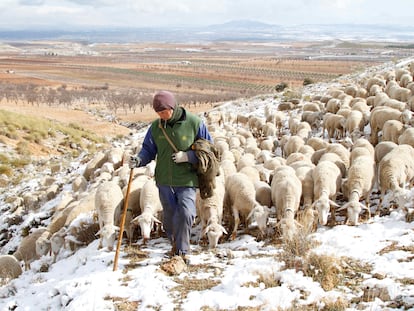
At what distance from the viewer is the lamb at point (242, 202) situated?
7.09m

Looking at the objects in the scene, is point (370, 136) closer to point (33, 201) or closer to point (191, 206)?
point (191, 206)

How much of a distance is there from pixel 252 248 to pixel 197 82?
7567 cm

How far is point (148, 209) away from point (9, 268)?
2.91m

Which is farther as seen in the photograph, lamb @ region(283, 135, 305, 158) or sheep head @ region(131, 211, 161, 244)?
lamb @ region(283, 135, 305, 158)

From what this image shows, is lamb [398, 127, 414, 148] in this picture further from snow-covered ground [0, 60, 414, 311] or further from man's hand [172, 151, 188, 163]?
man's hand [172, 151, 188, 163]

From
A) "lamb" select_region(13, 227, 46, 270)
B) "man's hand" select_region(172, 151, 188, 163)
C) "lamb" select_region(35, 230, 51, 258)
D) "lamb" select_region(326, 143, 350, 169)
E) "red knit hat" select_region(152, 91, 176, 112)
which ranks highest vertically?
"red knit hat" select_region(152, 91, 176, 112)

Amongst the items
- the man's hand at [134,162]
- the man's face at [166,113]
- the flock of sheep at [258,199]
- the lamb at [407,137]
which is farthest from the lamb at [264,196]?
the lamb at [407,137]

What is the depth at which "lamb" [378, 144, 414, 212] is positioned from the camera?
7609 millimetres

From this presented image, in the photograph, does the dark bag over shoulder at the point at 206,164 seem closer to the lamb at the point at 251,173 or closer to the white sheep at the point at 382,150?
the lamb at the point at 251,173

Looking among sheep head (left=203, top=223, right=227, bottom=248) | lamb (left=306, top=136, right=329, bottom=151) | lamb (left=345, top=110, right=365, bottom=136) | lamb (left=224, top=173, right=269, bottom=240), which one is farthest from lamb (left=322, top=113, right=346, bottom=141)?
Answer: sheep head (left=203, top=223, right=227, bottom=248)

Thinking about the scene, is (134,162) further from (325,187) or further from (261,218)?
(325,187)

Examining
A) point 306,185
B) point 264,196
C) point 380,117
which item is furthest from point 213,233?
point 380,117

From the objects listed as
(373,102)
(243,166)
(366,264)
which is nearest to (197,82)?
(373,102)

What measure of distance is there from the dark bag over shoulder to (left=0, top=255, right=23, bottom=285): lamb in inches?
165
